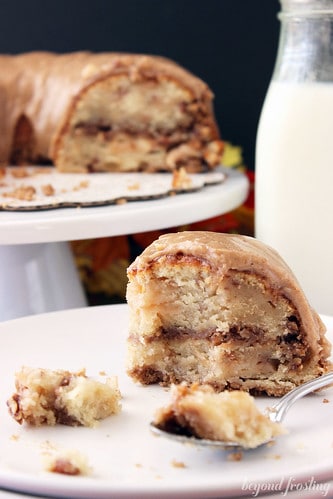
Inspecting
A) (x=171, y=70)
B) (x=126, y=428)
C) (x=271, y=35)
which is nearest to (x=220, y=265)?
(x=126, y=428)

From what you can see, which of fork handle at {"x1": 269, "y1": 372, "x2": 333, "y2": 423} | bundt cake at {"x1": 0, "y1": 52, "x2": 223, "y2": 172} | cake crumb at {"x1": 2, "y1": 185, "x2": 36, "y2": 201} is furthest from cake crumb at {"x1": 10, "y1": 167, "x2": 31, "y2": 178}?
fork handle at {"x1": 269, "y1": 372, "x2": 333, "y2": 423}

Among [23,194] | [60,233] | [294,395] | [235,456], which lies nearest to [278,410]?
[294,395]

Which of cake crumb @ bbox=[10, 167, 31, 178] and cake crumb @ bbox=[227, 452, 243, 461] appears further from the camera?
cake crumb @ bbox=[10, 167, 31, 178]

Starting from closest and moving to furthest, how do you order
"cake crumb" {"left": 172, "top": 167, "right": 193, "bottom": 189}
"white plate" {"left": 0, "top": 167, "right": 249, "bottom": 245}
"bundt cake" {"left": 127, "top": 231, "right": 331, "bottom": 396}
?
"bundt cake" {"left": 127, "top": 231, "right": 331, "bottom": 396}
"white plate" {"left": 0, "top": 167, "right": 249, "bottom": 245}
"cake crumb" {"left": 172, "top": 167, "right": 193, "bottom": 189}

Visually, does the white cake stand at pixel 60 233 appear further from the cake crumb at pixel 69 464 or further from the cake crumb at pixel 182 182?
the cake crumb at pixel 69 464

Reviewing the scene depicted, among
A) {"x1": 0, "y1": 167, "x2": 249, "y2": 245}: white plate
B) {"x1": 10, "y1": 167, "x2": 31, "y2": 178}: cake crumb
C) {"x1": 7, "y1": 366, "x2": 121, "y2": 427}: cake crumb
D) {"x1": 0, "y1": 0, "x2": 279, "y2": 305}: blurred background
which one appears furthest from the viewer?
{"x1": 0, "y1": 0, "x2": 279, "y2": 305}: blurred background

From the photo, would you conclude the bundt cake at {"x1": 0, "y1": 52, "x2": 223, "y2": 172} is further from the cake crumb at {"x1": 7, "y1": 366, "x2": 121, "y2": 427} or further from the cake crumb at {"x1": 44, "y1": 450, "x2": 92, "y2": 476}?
the cake crumb at {"x1": 44, "y1": 450, "x2": 92, "y2": 476}
